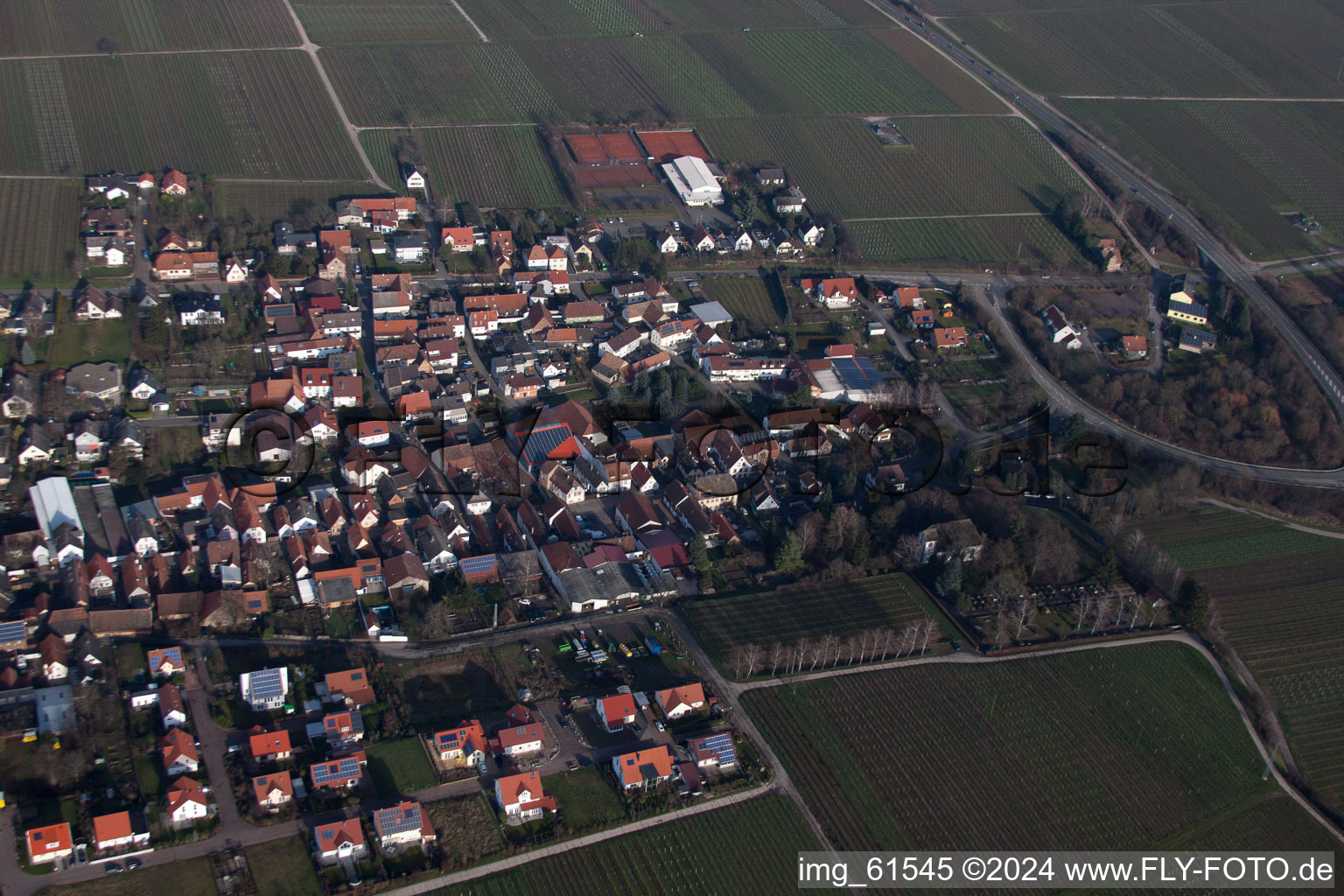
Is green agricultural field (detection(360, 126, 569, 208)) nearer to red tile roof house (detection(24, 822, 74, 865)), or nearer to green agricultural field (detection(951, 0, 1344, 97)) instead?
green agricultural field (detection(951, 0, 1344, 97))

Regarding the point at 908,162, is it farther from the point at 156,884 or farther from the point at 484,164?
the point at 156,884

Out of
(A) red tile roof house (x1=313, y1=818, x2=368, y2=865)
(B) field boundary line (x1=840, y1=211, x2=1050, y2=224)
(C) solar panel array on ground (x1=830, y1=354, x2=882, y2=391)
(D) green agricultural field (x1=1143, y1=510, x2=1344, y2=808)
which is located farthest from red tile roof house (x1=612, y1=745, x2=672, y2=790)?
(B) field boundary line (x1=840, y1=211, x2=1050, y2=224)

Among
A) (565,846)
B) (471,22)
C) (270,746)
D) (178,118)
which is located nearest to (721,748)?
(565,846)

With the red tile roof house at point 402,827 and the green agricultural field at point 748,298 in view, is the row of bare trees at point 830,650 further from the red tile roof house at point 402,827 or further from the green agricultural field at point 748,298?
the green agricultural field at point 748,298

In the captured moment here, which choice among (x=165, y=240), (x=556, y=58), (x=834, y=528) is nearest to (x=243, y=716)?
(x=834, y=528)

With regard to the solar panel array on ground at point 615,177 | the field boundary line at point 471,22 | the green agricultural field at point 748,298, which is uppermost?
the field boundary line at point 471,22

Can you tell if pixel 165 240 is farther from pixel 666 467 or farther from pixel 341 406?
pixel 666 467

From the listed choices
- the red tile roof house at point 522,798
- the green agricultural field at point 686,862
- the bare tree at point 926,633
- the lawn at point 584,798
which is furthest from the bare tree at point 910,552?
the red tile roof house at point 522,798
